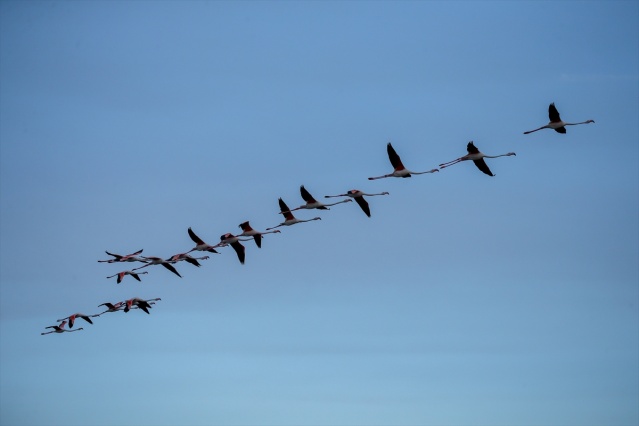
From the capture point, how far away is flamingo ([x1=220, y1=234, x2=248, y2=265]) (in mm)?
88000

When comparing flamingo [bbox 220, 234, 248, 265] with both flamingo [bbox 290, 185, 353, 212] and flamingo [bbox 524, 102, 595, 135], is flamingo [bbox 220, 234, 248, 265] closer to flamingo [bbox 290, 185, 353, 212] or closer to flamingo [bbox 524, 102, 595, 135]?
flamingo [bbox 290, 185, 353, 212]

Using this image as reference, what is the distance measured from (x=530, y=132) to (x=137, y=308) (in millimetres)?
29830

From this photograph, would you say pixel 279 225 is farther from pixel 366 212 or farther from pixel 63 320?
pixel 63 320

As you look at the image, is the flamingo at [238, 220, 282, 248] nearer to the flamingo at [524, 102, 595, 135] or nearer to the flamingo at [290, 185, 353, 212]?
the flamingo at [290, 185, 353, 212]

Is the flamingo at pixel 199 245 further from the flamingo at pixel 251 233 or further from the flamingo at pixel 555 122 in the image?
the flamingo at pixel 555 122

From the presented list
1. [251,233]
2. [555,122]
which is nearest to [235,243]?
[251,233]

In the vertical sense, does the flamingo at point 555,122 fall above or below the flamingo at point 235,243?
above

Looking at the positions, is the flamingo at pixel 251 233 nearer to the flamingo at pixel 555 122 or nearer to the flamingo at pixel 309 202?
the flamingo at pixel 309 202

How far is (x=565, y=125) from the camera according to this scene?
83250 millimetres

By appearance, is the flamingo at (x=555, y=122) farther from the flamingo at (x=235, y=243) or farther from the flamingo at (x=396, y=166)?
the flamingo at (x=235, y=243)

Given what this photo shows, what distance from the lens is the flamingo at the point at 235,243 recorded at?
88.0 metres

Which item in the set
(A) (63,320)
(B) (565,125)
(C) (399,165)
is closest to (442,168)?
(C) (399,165)

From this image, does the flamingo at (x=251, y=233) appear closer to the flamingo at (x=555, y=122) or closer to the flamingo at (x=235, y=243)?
the flamingo at (x=235, y=243)

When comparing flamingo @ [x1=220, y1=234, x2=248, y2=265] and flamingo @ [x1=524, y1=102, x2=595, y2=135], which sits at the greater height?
flamingo @ [x1=524, y1=102, x2=595, y2=135]
